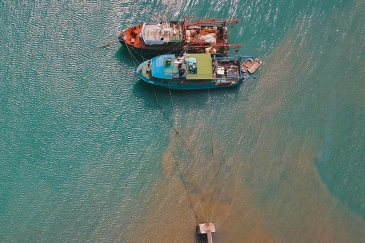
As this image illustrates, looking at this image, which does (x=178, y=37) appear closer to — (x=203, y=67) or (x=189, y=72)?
(x=189, y=72)

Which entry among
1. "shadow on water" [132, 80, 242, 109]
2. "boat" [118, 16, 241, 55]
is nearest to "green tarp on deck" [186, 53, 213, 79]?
"boat" [118, 16, 241, 55]

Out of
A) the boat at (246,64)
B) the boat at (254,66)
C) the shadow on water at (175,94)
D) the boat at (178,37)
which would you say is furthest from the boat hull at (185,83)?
the boat at (178,37)

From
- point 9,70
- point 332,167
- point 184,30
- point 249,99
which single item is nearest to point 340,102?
point 332,167

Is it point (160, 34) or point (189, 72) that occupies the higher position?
point (160, 34)

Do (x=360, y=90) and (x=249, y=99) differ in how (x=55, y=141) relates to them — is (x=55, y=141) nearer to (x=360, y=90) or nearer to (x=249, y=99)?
(x=249, y=99)

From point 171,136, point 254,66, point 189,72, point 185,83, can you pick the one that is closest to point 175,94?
point 185,83

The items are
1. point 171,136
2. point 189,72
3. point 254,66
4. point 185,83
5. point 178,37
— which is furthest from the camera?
point 254,66

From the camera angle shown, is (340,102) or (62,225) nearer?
(62,225)

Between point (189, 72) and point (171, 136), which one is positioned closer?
point (189, 72)
